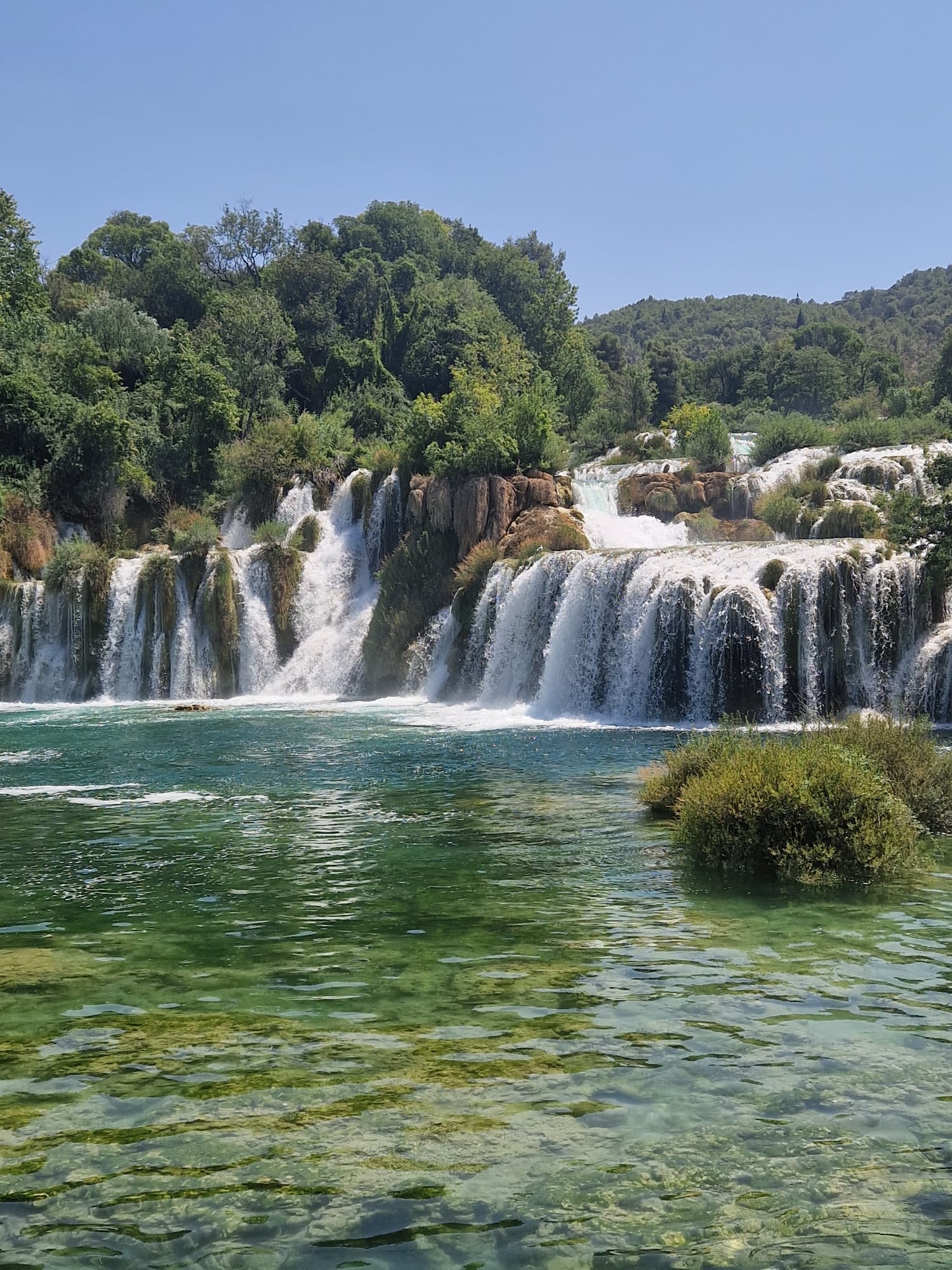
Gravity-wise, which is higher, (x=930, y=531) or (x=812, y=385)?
(x=812, y=385)

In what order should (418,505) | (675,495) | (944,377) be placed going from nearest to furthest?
(418,505)
(675,495)
(944,377)

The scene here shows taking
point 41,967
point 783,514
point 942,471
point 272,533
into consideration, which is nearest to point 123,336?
point 272,533

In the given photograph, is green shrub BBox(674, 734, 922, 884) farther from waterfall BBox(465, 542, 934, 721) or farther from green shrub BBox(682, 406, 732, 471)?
green shrub BBox(682, 406, 732, 471)

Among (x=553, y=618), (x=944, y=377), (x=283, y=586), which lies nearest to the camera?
(x=553, y=618)

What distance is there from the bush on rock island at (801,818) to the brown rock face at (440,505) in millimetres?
24401

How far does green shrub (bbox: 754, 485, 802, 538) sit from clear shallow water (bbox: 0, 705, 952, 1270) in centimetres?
2325

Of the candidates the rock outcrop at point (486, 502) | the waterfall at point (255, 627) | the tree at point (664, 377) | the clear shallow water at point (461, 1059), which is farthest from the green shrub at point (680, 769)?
the tree at point (664, 377)

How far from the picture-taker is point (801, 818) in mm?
10172

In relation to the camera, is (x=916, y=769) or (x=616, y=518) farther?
(x=616, y=518)

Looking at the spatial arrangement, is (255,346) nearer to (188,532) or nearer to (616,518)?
(188,532)

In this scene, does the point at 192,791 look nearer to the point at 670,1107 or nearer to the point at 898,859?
the point at 898,859

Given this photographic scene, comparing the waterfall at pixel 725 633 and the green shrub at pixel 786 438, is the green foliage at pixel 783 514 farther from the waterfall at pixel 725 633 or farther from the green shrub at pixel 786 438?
the green shrub at pixel 786 438

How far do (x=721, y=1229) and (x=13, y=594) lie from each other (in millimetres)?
35936

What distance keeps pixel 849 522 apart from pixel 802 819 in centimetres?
2260
